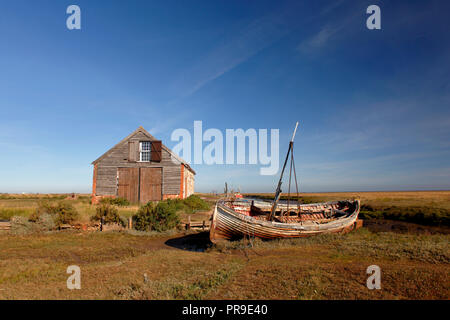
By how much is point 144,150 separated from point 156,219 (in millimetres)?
12277

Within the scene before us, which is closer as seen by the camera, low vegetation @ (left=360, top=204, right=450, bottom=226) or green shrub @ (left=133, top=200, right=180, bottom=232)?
green shrub @ (left=133, top=200, right=180, bottom=232)

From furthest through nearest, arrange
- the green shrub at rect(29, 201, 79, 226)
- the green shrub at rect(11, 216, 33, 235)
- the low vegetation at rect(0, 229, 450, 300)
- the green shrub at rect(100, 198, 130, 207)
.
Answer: the green shrub at rect(100, 198, 130, 207), the green shrub at rect(29, 201, 79, 226), the green shrub at rect(11, 216, 33, 235), the low vegetation at rect(0, 229, 450, 300)

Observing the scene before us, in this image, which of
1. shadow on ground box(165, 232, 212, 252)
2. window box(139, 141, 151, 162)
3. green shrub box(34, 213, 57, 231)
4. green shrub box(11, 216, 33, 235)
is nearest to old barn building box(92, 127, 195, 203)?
window box(139, 141, 151, 162)

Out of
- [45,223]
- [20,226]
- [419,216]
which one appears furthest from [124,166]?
[419,216]

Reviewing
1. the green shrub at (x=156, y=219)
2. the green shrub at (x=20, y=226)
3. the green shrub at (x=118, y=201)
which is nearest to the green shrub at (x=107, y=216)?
the green shrub at (x=156, y=219)

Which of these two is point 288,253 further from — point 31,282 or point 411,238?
point 31,282

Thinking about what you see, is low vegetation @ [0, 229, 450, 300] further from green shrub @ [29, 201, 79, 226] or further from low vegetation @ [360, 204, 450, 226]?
low vegetation @ [360, 204, 450, 226]

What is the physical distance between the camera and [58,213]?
638 inches

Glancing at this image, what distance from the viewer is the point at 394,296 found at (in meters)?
5.55

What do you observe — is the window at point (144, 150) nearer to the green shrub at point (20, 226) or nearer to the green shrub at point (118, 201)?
the green shrub at point (118, 201)

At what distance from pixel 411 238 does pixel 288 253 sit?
7822 millimetres

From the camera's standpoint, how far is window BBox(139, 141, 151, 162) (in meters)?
26.7

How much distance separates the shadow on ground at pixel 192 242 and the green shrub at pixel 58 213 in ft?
25.2

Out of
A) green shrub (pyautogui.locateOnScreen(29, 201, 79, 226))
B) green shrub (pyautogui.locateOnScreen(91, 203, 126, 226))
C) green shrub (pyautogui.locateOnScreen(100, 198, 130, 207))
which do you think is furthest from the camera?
green shrub (pyautogui.locateOnScreen(100, 198, 130, 207))
